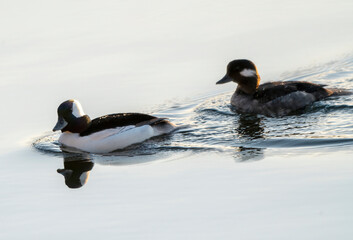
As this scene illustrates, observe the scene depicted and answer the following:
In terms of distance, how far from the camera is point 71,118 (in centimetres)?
1224

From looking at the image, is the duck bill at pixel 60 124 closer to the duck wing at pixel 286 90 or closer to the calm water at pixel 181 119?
the calm water at pixel 181 119

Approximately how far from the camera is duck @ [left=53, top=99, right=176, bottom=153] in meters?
12.0

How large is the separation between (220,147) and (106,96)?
352cm

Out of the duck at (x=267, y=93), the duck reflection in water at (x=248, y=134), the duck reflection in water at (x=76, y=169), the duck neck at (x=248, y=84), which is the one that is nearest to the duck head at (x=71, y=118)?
the duck reflection in water at (x=76, y=169)

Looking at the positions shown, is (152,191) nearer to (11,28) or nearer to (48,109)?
(48,109)

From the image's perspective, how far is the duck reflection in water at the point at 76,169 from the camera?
1040 cm

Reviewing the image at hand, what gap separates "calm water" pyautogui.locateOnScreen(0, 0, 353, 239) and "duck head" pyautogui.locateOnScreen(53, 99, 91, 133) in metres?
0.37

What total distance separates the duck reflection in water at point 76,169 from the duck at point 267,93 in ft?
11.1

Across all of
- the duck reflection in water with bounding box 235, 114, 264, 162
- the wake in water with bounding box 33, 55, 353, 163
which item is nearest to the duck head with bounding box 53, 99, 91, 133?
the wake in water with bounding box 33, 55, 353, 163

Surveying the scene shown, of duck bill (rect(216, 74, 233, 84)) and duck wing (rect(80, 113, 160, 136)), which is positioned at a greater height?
duck bill (rect(216, 74, 233, 84))

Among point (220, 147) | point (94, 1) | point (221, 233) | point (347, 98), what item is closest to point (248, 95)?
point (347, 98)

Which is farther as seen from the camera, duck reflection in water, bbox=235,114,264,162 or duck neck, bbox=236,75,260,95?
duck neck, bbox=236,75,260,95

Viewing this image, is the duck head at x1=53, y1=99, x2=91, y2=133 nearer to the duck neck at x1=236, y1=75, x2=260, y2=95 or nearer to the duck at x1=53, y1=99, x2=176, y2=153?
the duck at x1=53, y1=99, x2=176, y2=153

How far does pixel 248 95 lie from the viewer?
14.0 m
